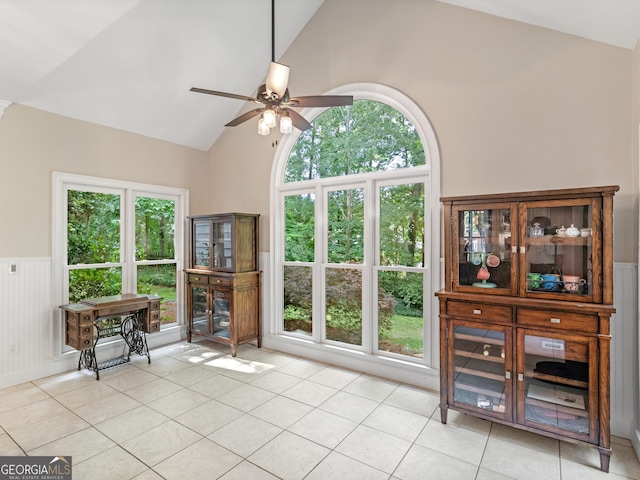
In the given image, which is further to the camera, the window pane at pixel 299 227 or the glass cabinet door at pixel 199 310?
the glass cabinet door at pixel 199 310

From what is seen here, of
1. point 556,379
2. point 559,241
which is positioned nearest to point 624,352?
point 556,379

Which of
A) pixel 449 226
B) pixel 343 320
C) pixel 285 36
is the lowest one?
pixel 343 320

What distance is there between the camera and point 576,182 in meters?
2.72

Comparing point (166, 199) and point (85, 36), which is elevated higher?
point (85, 36)

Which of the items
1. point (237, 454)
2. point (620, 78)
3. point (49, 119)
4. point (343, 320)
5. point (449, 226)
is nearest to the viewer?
point (237, 454)

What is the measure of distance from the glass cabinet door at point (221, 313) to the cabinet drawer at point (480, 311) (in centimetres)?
279

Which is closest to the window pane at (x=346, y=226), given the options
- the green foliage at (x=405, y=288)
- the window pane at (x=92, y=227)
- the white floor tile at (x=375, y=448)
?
the green foliage at (x=405, y=288)

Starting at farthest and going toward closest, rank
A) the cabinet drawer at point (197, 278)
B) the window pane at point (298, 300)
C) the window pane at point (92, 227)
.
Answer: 1. the cabinet drawer at point (197, 278)
2. the window pane at point (298, 300)
3. the window pane at point (92, 227)

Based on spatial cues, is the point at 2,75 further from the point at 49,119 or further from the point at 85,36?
the point at 85,36

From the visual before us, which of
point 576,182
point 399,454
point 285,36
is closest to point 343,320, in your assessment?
point 399,454

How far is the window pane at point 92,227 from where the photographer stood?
3.98 m

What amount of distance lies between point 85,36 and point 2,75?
0.90 meters

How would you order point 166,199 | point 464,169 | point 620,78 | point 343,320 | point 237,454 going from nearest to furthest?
point 237,454
point 620,78
point 464,169
point 343,320
point 166,199

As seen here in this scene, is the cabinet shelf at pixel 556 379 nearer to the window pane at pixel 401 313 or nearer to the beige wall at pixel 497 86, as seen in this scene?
the beige wall at pixel 497 86
